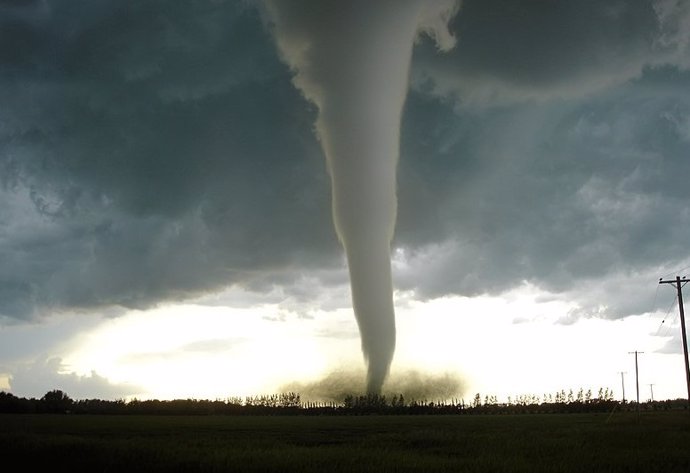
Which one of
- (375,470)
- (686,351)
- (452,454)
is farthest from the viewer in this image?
(686,351)

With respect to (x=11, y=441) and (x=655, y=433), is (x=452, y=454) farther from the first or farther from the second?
(x=11, y=441)

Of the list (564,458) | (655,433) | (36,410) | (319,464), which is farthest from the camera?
(36,410)

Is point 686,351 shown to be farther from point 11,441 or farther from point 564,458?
point 11,441

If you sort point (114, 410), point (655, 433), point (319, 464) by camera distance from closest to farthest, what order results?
point (319, 464)
point (655, 433)
point (114, 410)

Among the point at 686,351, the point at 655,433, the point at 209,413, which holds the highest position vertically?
the point at 686,351

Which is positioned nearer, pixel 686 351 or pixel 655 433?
pixel 655 433

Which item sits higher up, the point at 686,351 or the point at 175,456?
the point at 686,351

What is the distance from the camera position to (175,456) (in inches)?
1257

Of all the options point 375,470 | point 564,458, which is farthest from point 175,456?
point 564,458

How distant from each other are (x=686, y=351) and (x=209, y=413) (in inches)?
6289

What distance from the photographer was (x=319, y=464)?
95.6ft

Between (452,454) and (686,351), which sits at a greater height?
(686,351)

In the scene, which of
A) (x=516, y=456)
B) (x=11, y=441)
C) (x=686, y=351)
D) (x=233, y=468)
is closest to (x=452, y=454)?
(x=516, y=456)

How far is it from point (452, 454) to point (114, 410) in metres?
182
